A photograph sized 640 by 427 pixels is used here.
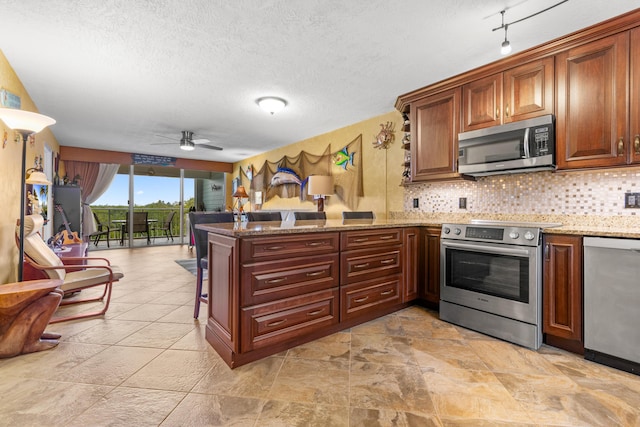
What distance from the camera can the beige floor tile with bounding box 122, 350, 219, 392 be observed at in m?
1.68

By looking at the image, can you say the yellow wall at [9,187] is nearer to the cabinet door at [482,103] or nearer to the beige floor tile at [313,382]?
the beige floor tile at [313,382]

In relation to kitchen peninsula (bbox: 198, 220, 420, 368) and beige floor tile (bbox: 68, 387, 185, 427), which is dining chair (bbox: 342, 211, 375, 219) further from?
beige floor tile (bbox: 68, 387, 185, 427)

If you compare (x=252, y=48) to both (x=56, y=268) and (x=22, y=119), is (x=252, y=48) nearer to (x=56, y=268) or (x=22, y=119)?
(x=22, y=119)

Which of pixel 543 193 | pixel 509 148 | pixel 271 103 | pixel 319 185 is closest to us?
pixel 509 148

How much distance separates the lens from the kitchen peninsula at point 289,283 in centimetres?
186

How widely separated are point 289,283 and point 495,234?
5.51 ft

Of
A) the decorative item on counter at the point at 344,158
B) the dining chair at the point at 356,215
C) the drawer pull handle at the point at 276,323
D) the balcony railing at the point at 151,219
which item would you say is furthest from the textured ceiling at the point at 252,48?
the balcony railing at the point at 151,219

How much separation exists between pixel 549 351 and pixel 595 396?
0.56 m

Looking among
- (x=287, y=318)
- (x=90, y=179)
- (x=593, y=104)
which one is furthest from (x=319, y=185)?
(x=90, y=179)

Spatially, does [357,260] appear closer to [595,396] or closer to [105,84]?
[595,396]

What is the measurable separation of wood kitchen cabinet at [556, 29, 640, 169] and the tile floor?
152 cm

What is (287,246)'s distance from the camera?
202 cm

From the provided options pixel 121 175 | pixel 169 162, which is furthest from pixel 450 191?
pixel 121 175

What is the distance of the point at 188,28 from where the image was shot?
2281 mm
